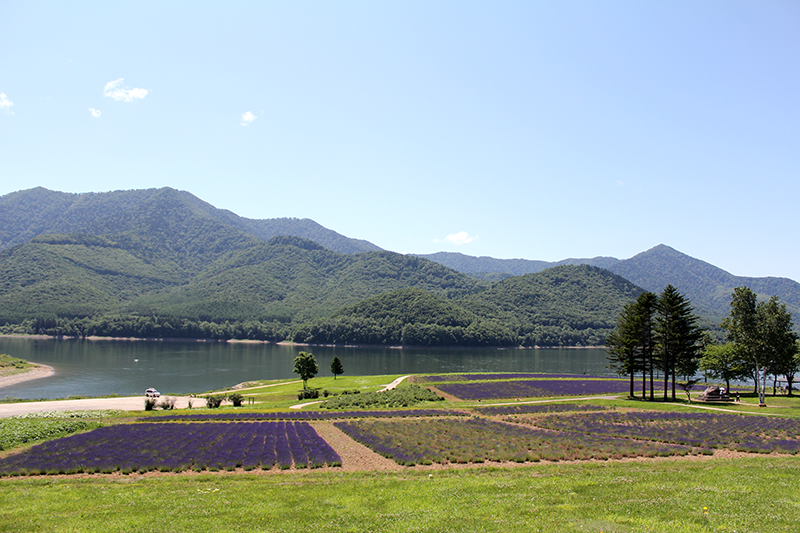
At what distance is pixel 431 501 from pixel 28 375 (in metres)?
101

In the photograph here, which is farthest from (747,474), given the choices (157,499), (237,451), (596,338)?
(596,338)

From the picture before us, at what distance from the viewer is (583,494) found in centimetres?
1373

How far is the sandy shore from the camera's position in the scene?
78.0 m

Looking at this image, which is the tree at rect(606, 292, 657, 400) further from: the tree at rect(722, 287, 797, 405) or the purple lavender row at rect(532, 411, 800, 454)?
the purple lavender row at rect(532, 411, 800, 454)

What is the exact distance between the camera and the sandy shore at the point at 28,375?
256 ft

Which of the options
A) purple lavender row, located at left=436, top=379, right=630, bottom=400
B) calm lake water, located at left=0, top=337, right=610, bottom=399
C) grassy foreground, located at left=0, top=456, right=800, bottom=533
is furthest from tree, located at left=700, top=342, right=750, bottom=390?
calm lake water, located at left=0, top=337, right=610, bottom=399

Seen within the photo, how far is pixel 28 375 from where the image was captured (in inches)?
3334

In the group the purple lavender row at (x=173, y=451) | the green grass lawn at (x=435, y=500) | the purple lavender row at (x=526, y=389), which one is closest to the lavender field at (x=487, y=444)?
the green grass lawn at (x=435, y=500)

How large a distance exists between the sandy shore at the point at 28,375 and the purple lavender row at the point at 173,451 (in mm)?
68628

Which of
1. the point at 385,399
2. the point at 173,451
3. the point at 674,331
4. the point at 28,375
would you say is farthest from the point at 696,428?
the point at 28,375

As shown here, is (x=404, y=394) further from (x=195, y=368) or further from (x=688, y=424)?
(x=195, y=368)

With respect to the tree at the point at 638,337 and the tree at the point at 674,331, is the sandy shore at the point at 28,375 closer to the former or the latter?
the tree at the point at 638,337

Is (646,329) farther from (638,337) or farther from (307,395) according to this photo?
(307,395)

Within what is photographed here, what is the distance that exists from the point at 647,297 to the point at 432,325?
135 m
